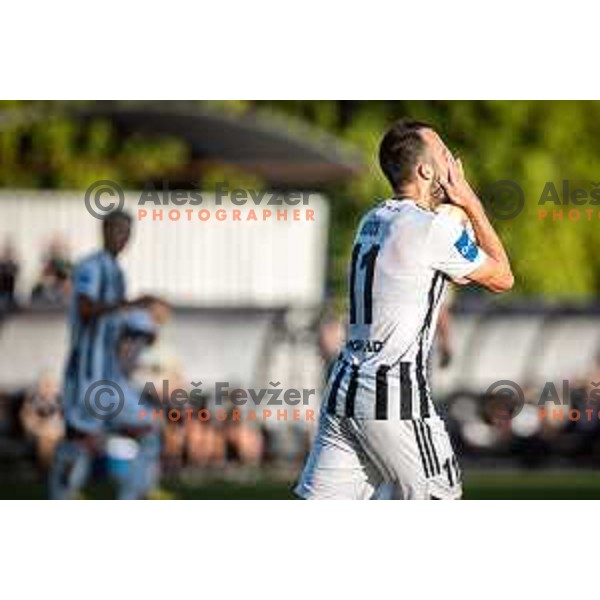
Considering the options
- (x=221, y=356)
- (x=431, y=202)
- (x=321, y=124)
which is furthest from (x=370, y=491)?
(x=321, y=124)

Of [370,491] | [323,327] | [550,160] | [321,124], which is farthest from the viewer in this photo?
[321,124]

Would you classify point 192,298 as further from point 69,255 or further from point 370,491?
point 370,491

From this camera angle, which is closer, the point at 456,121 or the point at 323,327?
the point at 323,327

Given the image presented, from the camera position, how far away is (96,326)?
12859 mm

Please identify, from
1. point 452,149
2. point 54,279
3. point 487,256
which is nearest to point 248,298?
point 54,279

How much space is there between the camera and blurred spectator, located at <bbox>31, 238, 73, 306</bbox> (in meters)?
13.7

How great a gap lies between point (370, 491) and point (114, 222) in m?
4.28

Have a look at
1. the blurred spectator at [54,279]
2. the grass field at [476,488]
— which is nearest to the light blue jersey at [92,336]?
the blurred spectator at [54,279]

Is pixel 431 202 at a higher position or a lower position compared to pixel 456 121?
lower

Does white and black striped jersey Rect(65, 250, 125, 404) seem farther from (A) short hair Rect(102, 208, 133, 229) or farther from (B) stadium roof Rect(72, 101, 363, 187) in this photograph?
(B) stadium roof Rect(72, 101, 363, 187)

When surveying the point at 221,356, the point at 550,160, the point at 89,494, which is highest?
the point at 550,160

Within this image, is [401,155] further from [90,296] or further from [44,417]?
[44,417]

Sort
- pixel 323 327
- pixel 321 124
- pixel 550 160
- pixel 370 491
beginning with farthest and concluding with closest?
pixel 321 124 → pixel 550 160 → pixel 323 327 → pixel 370 491

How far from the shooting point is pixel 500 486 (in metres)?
14.4
